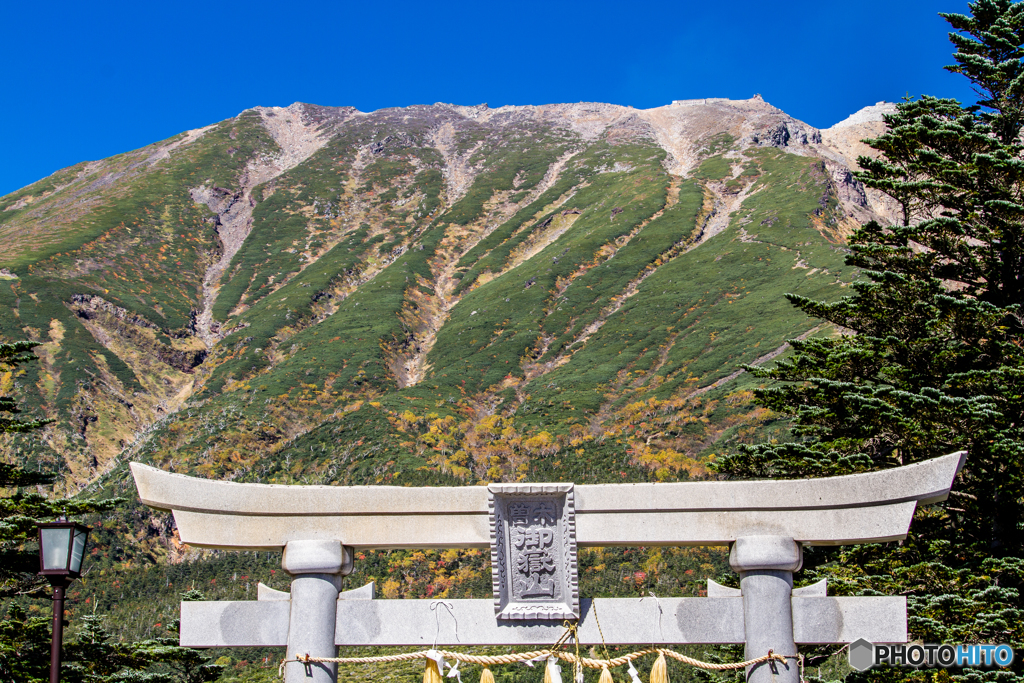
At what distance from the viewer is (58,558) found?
7.29 meters

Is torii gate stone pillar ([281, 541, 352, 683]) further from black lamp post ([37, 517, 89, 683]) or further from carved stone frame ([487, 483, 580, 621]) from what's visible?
black lamp post ([37, 517, 89, 683])

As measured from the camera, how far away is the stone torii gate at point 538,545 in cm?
781

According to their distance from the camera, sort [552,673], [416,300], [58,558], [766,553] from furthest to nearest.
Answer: [416,300] < [766,553] < [552,673] < [58,558]

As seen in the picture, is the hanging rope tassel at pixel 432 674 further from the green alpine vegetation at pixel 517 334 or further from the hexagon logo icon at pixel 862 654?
the green alpine vegetation at pixel 517 334

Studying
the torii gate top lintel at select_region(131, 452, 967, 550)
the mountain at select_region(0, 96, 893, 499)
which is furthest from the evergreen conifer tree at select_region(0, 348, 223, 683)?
the mountain at select_region(0, 96, 893, 499)

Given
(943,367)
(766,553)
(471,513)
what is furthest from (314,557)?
(943,367)

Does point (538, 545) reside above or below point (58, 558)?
above

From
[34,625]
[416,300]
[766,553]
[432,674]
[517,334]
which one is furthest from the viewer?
[416,300]

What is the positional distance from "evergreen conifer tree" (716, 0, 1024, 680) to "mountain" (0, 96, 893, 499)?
46.2ft

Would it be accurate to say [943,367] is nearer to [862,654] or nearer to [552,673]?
[862,654]

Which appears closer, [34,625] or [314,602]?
[314,602]

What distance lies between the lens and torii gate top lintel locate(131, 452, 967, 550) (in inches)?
312

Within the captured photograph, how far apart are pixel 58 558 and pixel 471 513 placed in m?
4.12

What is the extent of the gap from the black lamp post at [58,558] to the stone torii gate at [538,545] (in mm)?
761
